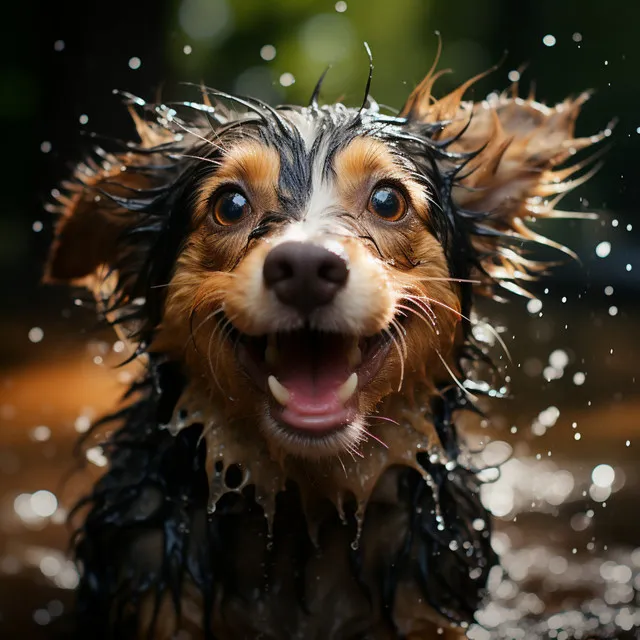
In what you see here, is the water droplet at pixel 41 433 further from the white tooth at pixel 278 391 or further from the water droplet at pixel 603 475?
the white tooth at pixel 278 391

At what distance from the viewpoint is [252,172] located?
3100 mm

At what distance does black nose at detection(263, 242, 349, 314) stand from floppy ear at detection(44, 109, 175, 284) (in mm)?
1066

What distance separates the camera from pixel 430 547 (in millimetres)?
3348

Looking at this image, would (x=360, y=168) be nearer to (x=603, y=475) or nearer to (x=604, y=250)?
(x=603, y=475)

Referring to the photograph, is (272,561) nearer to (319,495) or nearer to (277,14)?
(319,495)

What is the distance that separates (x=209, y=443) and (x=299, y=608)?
0.66 m

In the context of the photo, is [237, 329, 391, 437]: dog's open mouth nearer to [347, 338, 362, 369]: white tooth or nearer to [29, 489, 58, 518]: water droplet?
[347, 338, 362, 369]: white tooth

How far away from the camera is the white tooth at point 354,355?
2926 millimetres

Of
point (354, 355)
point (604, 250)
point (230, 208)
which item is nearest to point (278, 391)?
point (354, 355)

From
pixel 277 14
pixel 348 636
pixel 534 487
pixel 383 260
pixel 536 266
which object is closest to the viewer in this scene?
pixel 383 260

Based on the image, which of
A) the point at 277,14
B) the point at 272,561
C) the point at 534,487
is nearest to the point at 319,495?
the point at 272,561

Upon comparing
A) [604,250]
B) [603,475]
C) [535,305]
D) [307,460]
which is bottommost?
[307,460]

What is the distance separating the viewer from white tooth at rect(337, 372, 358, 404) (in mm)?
2791

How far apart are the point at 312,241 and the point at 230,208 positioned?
638 mm
